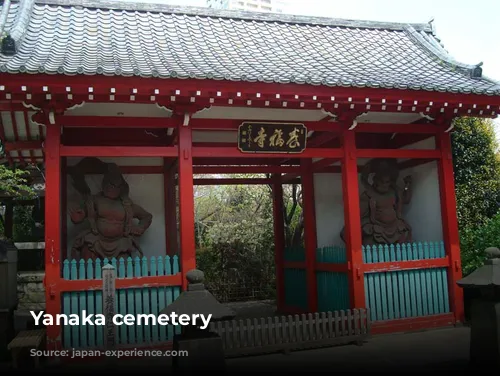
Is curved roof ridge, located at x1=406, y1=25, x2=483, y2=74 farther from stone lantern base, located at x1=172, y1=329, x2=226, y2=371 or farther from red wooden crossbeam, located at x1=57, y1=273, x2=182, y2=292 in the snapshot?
stone lantern base, located at x1=172, y1=329, x2=226, y2=371

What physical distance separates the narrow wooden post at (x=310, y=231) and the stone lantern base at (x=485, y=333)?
3.96 meters

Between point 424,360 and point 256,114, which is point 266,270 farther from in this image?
point 424,360

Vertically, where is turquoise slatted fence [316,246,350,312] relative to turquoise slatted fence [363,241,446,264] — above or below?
below

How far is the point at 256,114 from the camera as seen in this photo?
7.75 metres

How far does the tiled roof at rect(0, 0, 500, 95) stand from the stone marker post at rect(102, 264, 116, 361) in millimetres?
2434

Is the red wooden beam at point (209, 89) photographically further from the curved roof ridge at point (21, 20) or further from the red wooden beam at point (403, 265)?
the red wooden beam at point (403, 265)

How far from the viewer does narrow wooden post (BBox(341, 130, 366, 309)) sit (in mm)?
7453

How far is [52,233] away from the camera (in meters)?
6.40

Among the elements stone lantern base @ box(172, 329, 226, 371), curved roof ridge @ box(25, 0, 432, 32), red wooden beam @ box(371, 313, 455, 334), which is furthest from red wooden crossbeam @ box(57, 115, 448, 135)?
stone lantern base @ box(172, 329, 226, 371)

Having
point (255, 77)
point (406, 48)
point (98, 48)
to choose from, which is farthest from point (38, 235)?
point (406, 48)

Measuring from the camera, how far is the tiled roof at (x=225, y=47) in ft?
21.5

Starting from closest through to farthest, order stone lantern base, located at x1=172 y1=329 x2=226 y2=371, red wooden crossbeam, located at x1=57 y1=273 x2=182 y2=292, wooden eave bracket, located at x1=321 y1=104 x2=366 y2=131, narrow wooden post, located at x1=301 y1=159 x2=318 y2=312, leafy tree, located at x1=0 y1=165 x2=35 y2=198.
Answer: stone lantern base, located at x1=172 y1=329 x2=226 y2=371 → red wooden crossbeam, located at x1=57 y1=273 x2=182 y2=292 → wooden eave bracket, located at x1=321 y1=104 x2=366 y2=131 → narrow wooden post, located at x1=301 y1=159 x2=318 y2=312 → leafy tree, located at x1=0 y1=165 x2=35 y2=198

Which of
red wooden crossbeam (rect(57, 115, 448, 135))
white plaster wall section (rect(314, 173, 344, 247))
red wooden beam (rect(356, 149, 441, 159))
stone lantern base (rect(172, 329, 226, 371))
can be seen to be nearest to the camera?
stone lantern base (rect(172, 329, 226, 371))

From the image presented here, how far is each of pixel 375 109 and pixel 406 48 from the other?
304 centimetres
